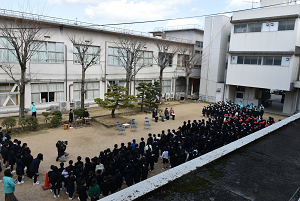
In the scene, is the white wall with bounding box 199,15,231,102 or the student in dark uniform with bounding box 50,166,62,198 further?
the white wall with bounding box 199,15,231,102

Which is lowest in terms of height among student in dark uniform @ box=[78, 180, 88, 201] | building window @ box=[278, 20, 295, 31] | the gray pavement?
student in dark uniform @ box=[78, 180, 88, 201]

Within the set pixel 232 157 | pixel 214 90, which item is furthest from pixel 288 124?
pixel 214 90

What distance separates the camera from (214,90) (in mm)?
26047

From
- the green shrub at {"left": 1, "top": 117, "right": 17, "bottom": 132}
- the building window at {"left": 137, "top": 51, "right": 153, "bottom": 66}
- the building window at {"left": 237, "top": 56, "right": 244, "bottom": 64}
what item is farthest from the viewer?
the building window at {"left": 137, "top": 51, "right": 153, "bottom": 66}

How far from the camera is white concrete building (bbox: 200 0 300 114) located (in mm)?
18922

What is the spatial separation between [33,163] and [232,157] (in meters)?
6.06

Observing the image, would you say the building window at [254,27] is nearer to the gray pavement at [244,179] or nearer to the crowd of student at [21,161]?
the gray pavement at [244,179]

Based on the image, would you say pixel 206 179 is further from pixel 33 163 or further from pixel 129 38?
pixel 129 38

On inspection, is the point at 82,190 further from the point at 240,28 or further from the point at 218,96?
the point at 218,96

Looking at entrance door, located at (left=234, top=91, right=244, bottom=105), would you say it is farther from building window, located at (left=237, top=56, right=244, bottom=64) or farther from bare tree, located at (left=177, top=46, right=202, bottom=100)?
bare tree, located at (left=177, top=46, right=202, bottom=100)

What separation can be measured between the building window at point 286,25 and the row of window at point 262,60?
2490mm

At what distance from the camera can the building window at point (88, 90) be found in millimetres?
18848

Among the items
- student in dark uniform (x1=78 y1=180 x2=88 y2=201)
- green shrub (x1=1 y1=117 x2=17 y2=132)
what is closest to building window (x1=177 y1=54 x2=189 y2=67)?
green shrub (x1=1 y1=117 x2=17 y2=132)

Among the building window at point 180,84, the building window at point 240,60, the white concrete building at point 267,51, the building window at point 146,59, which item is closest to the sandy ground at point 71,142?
the building window at point 146,59
